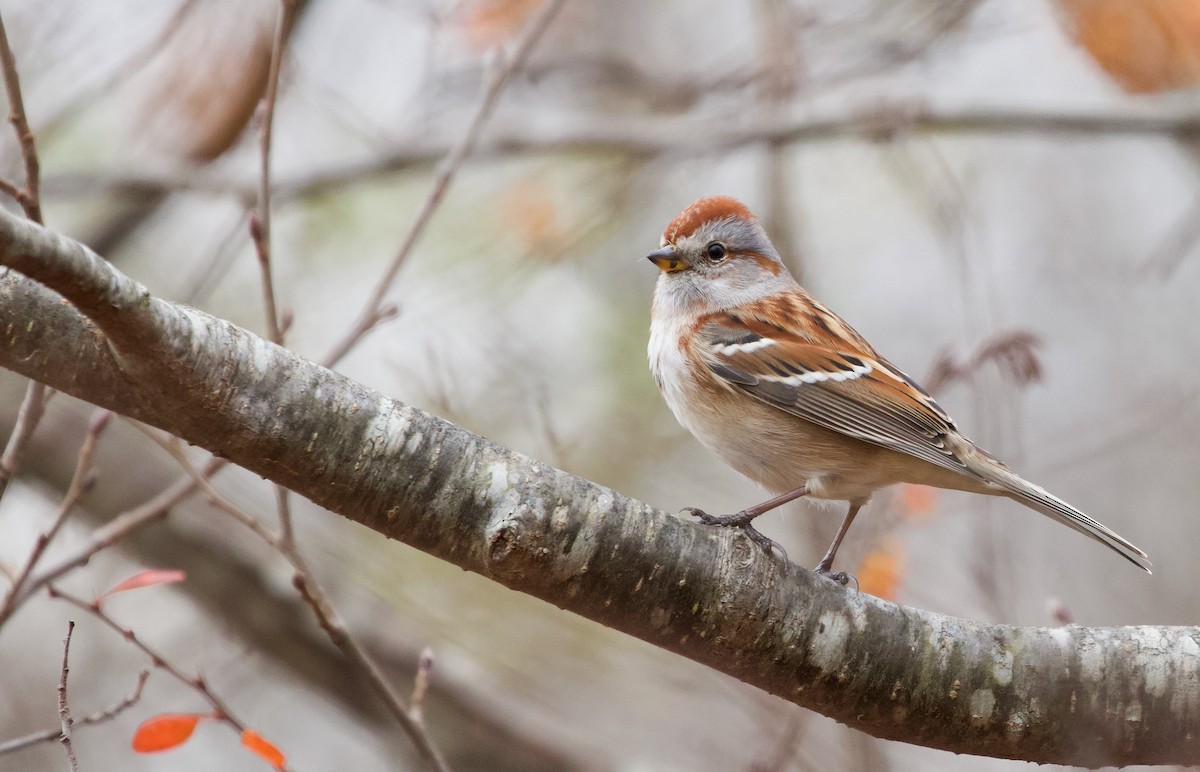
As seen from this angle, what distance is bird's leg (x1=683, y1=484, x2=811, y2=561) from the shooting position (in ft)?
8.89

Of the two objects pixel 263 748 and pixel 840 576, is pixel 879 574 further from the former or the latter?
pixel 263 748

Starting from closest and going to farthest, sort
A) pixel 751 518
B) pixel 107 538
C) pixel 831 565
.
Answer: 1. pixel 107 538
2. pixel 751 518
3. pixel 831 565

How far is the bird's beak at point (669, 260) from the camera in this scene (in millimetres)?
4422

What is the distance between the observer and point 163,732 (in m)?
2.44

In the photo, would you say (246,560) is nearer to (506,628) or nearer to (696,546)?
(506,628)

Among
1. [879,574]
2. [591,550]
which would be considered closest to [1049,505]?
[879,574]

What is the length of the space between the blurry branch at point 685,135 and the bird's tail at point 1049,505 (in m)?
2.04

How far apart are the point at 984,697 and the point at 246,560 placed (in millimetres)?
3146

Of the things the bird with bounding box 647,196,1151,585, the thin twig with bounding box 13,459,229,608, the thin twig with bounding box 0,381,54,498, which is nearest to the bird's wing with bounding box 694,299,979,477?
the bird with bounding box 647,196,1151,585

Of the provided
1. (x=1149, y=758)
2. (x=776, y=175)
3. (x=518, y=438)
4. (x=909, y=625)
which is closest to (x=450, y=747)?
(x=518, y=438)

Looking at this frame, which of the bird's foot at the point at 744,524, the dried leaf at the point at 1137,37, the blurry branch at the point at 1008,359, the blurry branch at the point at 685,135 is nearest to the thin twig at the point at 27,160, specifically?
the bird's foot at the point at 744,524

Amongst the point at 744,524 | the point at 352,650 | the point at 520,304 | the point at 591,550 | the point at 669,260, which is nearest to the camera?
the point at 591,550

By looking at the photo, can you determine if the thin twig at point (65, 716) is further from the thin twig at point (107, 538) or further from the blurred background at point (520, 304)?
the blurred background at point (520, 304)

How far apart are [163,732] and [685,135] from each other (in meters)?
4.15
